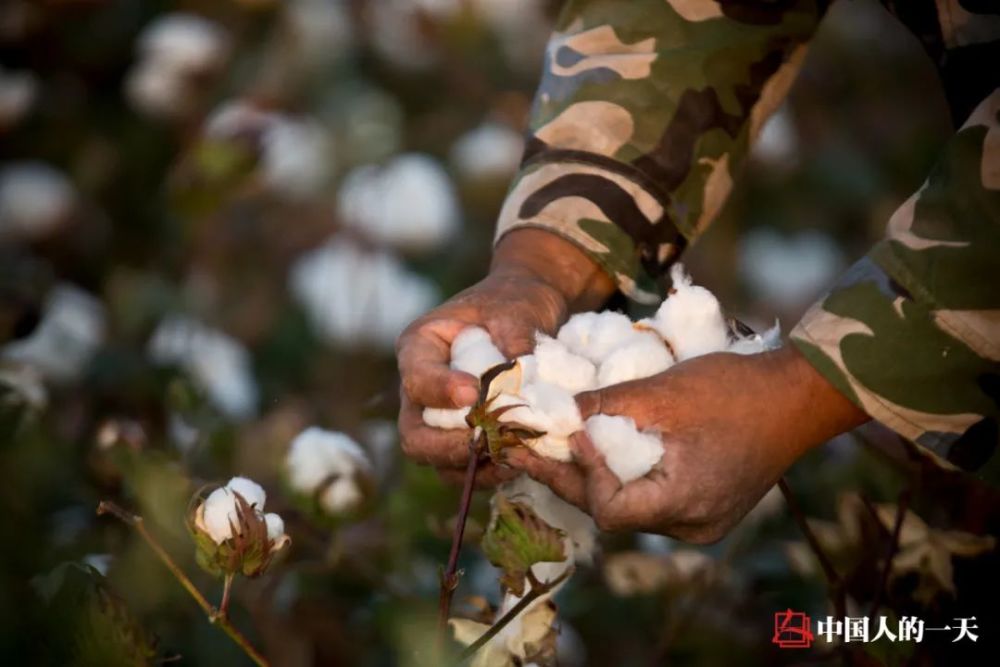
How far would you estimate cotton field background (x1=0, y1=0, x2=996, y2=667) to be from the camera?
3.58 ft

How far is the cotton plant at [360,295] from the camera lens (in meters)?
1.83

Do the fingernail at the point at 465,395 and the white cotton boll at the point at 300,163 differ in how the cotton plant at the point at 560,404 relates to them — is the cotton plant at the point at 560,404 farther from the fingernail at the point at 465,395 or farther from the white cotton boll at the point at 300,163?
the white cotton boll at the point at 300,163

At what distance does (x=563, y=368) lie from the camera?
32.7 inches

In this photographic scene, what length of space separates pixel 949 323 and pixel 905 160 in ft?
5.51

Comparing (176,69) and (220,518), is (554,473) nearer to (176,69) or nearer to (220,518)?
(220,518)

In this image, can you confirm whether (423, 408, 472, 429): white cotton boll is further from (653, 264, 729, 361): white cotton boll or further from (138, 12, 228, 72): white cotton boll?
(138, 12, 228, 72): white cotton boll

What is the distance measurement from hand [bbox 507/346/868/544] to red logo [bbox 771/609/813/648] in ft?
0.86

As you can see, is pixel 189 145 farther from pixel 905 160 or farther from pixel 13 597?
pixel 13 597

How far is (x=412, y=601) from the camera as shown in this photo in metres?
1.16

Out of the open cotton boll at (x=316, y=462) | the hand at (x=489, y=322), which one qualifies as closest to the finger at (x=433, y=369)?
the hand at (x=489, y=322)

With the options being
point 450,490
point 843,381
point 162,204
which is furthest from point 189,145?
point 843,381

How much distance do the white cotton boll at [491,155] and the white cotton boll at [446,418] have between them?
1.23 metres

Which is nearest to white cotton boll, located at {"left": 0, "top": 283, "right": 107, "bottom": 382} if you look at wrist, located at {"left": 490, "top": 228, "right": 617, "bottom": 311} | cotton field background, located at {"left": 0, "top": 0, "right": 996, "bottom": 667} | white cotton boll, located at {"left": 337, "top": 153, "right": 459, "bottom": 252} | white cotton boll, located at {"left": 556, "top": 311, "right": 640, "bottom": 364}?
cotton field background, located at {"left": 0, "top": 0, "right": 996, "bottom": 667}

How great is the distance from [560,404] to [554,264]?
24cm
